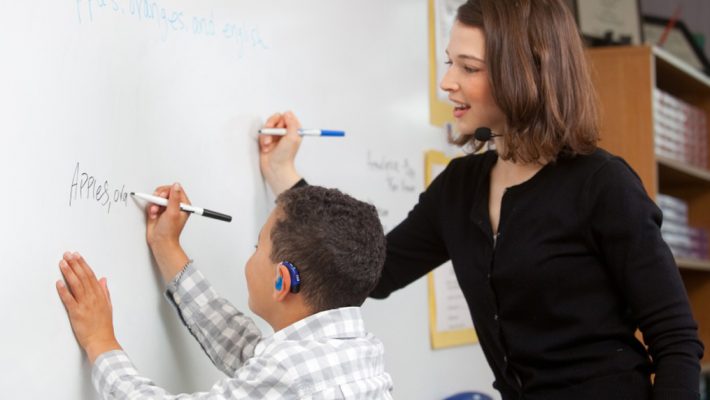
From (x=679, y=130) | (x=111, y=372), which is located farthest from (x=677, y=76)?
(x=111, y=372)

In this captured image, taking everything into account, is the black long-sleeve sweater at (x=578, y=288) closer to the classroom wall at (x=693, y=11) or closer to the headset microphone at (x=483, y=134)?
the headset microphone at (x=483, y=134)

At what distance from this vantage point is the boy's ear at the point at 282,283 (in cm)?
107

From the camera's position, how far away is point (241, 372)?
1003 millimetres

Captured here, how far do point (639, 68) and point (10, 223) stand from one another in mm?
1898

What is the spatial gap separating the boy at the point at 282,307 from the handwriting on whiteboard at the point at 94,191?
0.20 feet

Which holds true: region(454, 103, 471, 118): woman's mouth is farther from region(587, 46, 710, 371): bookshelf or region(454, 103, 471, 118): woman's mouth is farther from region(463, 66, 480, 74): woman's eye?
region(587, 46, 710, 371): bookshelf

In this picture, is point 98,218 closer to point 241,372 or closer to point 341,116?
point 241,372

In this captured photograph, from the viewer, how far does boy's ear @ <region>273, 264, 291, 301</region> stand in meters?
1.07

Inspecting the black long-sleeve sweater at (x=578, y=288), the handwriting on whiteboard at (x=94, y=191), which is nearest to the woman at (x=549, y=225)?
the black long-sleeve sweater at (x=578, y=288)

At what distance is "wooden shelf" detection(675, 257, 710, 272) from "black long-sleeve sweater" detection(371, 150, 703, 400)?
1391 millimetres

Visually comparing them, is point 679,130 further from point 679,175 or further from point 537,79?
point 537,79

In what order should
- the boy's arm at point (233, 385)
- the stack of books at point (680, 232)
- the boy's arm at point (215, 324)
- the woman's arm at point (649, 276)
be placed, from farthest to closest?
the stack of books at point (680, 232), the boy's arm at point (215, 324), the woman's arm at point (649, 276), the boy's arm at point (233, 385)

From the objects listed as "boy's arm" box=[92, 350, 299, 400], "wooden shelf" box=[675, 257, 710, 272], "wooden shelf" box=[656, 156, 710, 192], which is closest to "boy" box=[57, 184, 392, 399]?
"boy's arm" box=[92, 350, 299, 400]

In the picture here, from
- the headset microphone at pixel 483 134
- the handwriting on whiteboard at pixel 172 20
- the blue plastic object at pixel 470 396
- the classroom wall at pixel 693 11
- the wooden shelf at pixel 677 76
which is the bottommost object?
the blue plastic object at pixel 470 396
